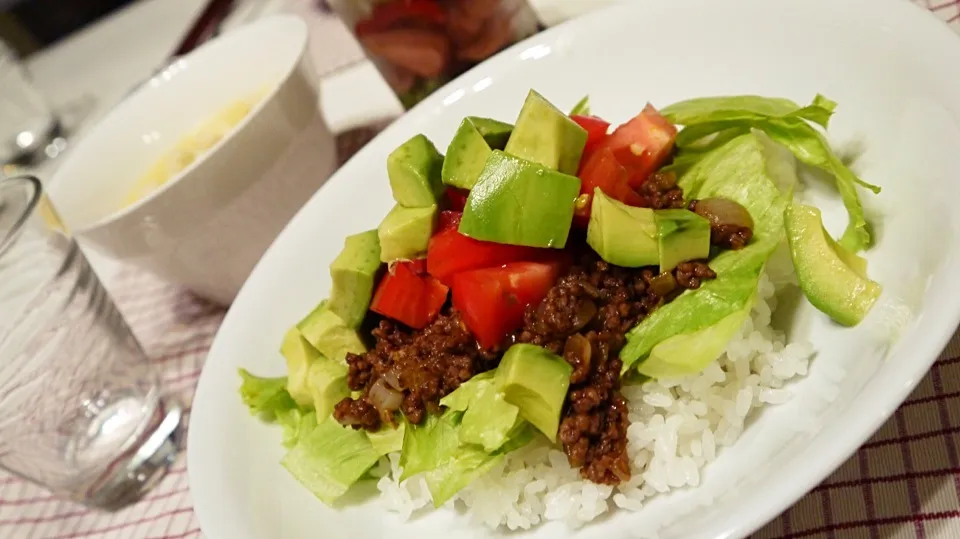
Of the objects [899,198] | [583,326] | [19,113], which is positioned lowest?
[19,113]

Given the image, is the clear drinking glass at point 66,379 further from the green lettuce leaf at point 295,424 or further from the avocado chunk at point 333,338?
the avocado chunk at point 333,338

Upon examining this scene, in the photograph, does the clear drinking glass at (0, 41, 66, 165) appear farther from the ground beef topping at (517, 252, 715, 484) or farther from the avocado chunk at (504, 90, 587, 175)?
the ground beef topping at (517, 252, 715, 484)

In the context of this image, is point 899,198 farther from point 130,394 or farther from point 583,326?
point 130,394

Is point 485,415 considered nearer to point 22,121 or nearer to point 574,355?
point 574,355

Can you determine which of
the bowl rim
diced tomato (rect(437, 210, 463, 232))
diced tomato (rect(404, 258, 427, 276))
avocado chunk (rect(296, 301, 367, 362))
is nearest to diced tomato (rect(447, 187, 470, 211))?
diced tomato (rect(437, 210, 463, 232))

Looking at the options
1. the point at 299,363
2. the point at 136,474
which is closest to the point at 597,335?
the point at 299,363

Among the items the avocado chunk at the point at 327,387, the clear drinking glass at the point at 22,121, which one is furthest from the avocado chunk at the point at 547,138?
the clear drinking glass at the point at 22,121

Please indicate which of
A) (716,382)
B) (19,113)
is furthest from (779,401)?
(19,113)
